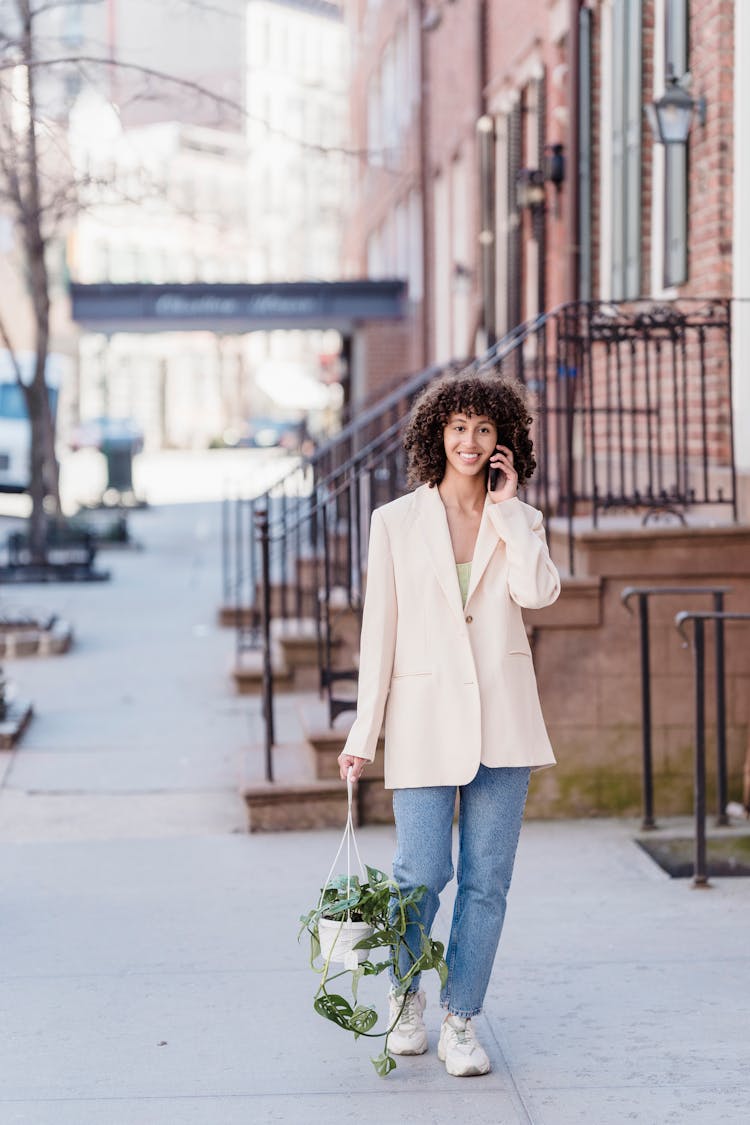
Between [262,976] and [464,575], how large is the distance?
5.33 ft

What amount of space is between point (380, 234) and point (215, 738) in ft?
61.1

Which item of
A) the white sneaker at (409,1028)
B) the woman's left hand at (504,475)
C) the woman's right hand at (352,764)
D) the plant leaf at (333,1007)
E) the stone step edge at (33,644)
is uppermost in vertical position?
the woman's left hand at (504,475)

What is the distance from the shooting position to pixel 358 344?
73.2 feet

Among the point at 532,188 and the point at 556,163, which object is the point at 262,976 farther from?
the point at 532,188

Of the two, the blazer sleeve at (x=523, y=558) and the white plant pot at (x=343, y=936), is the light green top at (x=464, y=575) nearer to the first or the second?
the blazer sleeve at (x=523, y=558)

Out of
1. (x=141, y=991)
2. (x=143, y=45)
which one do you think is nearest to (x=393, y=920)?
(x=141, y=991)

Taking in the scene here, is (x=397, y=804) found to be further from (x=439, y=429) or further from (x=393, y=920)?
(x=439, y=429)

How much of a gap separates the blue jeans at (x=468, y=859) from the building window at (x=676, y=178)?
484cm

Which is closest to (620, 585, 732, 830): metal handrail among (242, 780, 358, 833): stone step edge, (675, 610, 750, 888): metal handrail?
(675, 610, 750, 888): metal handrail

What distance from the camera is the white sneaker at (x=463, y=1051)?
167 inches

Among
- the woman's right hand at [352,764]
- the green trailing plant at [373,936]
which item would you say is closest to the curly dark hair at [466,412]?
the woman's right hand at [352,764]

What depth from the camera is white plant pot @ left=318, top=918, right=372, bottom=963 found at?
4055mm

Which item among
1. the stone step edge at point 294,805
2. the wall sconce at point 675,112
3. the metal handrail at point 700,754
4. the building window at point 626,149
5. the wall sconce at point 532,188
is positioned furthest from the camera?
the wall sconce at point 532,188

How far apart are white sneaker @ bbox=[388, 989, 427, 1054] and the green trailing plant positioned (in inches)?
3.9
